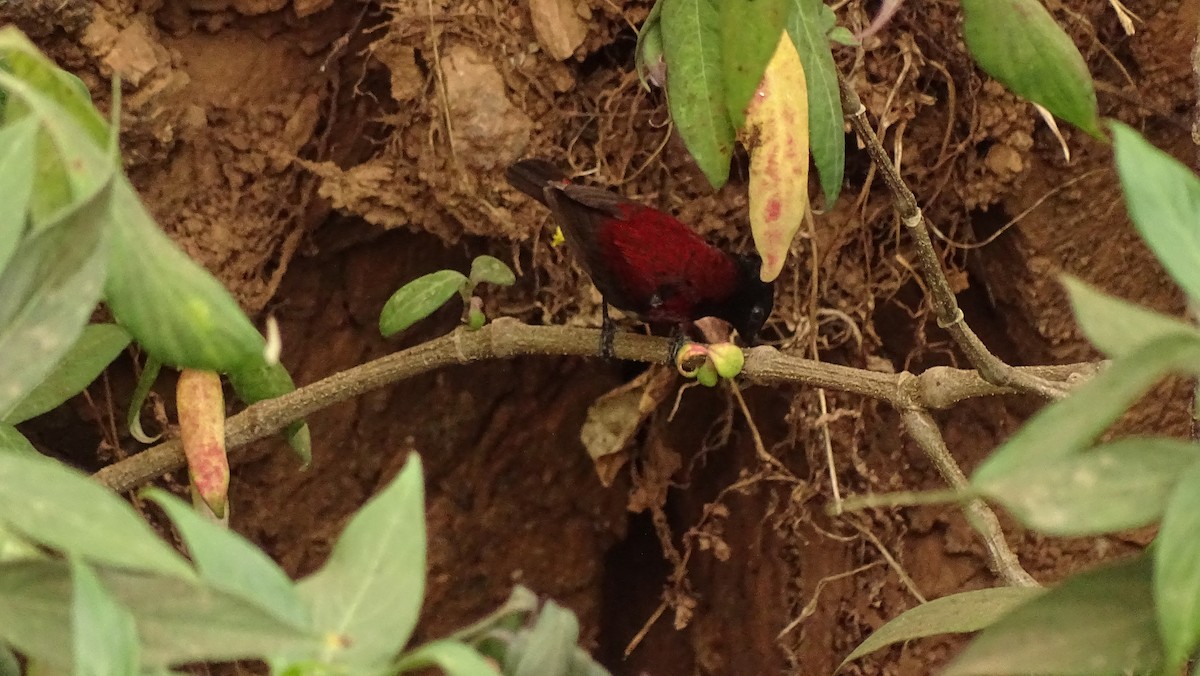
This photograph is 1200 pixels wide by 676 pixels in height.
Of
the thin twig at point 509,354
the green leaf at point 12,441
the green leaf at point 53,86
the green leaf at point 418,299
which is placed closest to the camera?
the green leaf at point 53,86

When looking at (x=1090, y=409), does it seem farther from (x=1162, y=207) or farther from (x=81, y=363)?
(x=81, y=363)

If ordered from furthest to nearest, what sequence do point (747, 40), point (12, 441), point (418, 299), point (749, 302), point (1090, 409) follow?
point (749, 302) < point (418, 299) < point (12, 441) < point (747, 40) < point (1090, 409)

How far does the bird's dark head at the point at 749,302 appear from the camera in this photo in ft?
5.12

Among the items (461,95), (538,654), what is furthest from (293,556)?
(538,654)

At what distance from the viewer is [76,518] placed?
40cm

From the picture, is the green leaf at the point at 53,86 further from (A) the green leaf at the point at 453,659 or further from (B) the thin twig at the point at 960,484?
(B) the thin twig at the point at 960,484

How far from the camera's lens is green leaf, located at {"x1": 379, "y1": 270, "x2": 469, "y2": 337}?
1.23 meters

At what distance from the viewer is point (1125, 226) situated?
157cm

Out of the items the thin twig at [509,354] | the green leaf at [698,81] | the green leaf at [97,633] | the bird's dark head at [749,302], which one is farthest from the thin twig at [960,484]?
the green leaf at [97,633]

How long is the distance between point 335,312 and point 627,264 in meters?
0.56

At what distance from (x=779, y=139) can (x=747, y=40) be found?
23 cm

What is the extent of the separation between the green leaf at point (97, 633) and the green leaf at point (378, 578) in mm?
82

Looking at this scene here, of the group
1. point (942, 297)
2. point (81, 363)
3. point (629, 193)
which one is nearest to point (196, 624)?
point (81, 363)

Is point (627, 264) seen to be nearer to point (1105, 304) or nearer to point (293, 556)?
point (293, 556)
